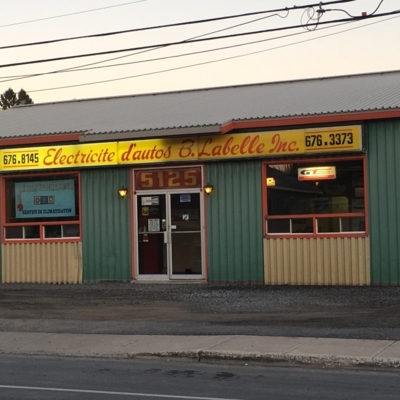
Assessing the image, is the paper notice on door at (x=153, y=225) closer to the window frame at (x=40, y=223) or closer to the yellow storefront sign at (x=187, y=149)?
the yellow storefront sign at (x=187, y=149)

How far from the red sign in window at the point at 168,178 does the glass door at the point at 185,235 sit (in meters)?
0.25

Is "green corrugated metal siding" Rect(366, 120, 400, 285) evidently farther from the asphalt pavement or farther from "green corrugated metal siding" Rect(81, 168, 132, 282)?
"green corrugated metal siding" Rect(81, 168, 132, 282)

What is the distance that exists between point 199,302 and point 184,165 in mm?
4306

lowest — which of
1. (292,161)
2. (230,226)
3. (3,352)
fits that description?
(3,352)

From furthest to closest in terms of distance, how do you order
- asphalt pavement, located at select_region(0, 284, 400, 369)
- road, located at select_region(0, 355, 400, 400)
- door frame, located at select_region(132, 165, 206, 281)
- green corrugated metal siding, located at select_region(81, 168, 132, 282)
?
1. green corrugated metal siding, located at select_region(81, 168, 132, 282)
2. door frame, located at select_region(132, 165, 206, 281)
3. asphalt pavement, located at select_region(0, 284, 400, 369)
4. road, located at select_region(0, 355, 400, 400)

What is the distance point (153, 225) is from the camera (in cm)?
2078

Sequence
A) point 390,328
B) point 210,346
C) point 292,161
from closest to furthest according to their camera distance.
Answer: point 210,346, point 390,328, point 292,161

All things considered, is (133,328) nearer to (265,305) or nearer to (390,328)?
(265,305)

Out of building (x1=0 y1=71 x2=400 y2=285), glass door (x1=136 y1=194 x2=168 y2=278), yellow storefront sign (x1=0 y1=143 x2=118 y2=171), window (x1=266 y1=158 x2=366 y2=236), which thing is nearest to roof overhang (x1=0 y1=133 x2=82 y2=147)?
building (x1=0 y1=71 x2=400 y2=285)

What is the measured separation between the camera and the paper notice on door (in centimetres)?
2073

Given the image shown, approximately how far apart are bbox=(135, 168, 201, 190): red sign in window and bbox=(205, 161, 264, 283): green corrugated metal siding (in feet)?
1.33

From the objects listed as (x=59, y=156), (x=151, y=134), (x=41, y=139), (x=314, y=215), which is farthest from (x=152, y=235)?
(x=314, y=215)

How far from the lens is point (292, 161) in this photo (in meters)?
19.2

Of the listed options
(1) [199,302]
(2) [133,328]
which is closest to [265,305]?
(1) [199,302]
